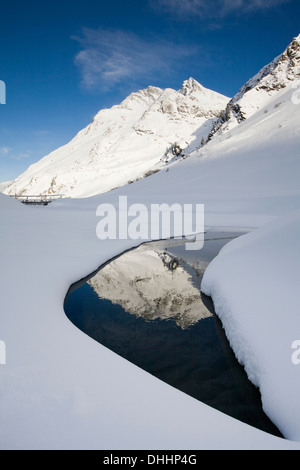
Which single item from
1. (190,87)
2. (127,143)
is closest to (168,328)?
(127,143)

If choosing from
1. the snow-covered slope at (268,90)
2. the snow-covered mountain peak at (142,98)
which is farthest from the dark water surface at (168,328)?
the snow-covered mountain peak at (142,98)

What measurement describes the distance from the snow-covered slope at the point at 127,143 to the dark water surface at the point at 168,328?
2067 inches

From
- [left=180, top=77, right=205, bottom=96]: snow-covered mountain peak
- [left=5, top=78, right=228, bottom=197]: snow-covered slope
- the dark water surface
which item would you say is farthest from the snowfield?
[left=180, top=77, right=205, bottom=96]: snow-covered mountain peak

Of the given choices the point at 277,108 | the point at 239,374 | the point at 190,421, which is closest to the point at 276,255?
the point at 239,374

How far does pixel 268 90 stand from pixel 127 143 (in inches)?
2674

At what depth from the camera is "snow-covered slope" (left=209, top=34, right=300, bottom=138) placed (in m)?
42.2

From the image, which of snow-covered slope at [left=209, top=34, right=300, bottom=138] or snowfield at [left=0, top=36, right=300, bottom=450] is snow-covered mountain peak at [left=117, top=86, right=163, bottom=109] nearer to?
snow-covered slope at [left=209, top=34, right=300, bottom=138]

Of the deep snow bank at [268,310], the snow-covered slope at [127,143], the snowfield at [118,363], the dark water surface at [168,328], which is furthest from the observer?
the snow-covered slope at [127,143]

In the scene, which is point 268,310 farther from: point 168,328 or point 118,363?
point 118,363

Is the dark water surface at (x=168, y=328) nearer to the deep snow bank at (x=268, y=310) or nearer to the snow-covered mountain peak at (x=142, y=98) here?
the deep snow bank at (x=268, y=310)

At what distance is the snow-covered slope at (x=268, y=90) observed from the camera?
42.2m

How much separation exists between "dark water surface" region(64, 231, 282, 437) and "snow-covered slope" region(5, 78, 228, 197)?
172ft

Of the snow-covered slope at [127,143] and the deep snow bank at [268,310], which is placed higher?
the snow-covered slope at [127,143]

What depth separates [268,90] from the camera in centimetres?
4469
